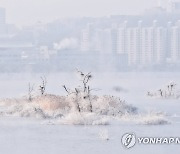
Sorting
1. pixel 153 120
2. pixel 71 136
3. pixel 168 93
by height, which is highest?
pixel 168 93

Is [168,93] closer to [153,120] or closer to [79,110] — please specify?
[79,110]

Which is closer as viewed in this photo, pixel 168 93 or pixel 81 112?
pixel 81 112

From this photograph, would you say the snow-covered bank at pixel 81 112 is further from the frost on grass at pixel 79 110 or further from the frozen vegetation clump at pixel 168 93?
the frozen vegetation clump at pixel 168 93

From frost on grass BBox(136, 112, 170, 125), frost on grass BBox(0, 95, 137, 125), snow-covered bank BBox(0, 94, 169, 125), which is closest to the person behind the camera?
frost on grass BBox(136, 112, 170, 125)

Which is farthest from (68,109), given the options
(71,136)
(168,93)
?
(168,93)

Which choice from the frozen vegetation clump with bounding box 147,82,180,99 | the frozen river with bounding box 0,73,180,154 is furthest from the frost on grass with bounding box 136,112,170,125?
the frozen vegetation clump with bounding box 147,82,180,99

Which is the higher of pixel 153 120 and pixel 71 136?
pixel 153 120

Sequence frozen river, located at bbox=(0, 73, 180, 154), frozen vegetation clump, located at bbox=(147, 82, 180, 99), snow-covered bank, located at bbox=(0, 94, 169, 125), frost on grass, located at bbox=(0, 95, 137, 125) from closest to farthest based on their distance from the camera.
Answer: frozen river, located at bbox=(0, 73, 180, 154) < snow-covered bank, located at bbox=(0, 94, 169, 125) < frost on grass, located at bbox=(0, 95, 137, 125) < frozen vegetation clump, located at bbox=(147, 82, 180, 99)

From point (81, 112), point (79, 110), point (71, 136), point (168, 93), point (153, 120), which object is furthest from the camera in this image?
point (168, 93)

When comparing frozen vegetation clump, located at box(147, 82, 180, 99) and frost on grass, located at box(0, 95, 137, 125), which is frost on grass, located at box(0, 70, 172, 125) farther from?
frozen vegetation clump, located at box(147, 82, 180, 99)

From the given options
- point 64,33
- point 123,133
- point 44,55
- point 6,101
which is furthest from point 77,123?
point 44,55

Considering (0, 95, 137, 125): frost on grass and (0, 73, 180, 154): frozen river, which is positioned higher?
(0, 95, 137, 125): frost on grass

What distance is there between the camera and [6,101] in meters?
14.9

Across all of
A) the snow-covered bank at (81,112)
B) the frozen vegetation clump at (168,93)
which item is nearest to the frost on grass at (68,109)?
the snow-covered bank at (81,112)
